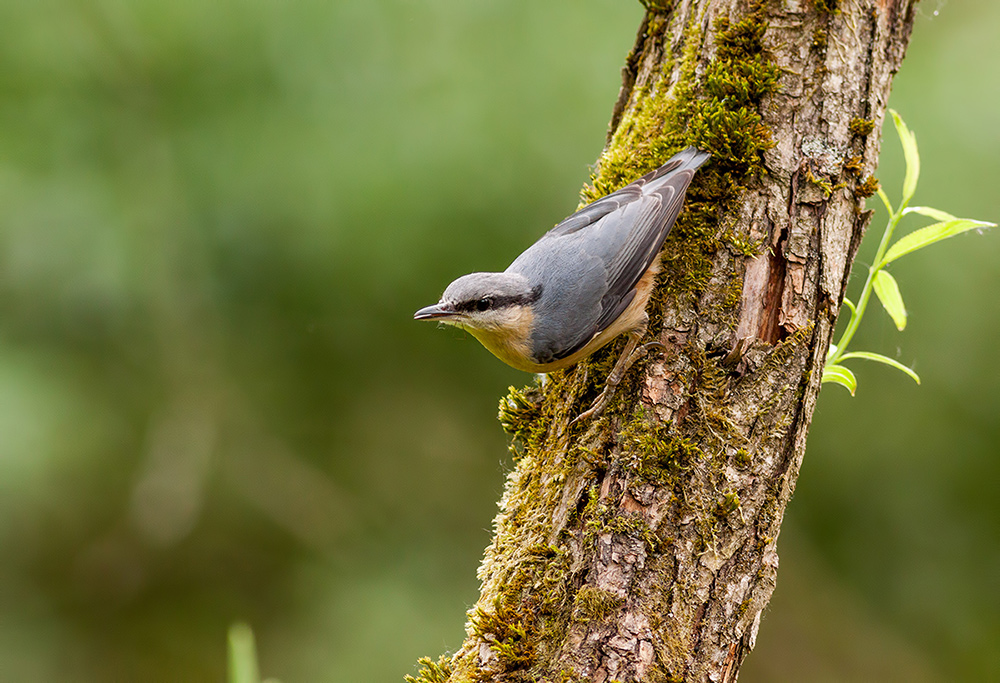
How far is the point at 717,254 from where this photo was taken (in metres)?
2.28

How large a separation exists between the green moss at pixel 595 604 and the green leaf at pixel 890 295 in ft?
4.22

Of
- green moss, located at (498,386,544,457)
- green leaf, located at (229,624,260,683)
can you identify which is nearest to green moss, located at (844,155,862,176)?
green moss, located at (498,386,544,457)

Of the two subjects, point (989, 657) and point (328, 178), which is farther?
point (989, 657)

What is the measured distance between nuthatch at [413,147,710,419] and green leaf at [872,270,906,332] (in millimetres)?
724

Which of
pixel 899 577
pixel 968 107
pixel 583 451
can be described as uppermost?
pixel 968 107

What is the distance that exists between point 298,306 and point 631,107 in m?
2.27

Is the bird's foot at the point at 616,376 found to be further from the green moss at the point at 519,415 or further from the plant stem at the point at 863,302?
the plant stem at the point at 863,302

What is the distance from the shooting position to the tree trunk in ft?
6.44

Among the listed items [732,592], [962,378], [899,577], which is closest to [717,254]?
[732,592]

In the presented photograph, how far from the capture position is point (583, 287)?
103 inches

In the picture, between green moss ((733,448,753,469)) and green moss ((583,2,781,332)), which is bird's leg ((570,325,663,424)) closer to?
green moss ((583,2,781,332))

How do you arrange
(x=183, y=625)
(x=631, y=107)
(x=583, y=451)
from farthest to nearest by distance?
(x=183, y=625)
(x=631, y=107)
(x=583, y=451)

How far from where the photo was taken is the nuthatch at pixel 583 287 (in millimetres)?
2387

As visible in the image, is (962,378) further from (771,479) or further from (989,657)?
(771,479)
